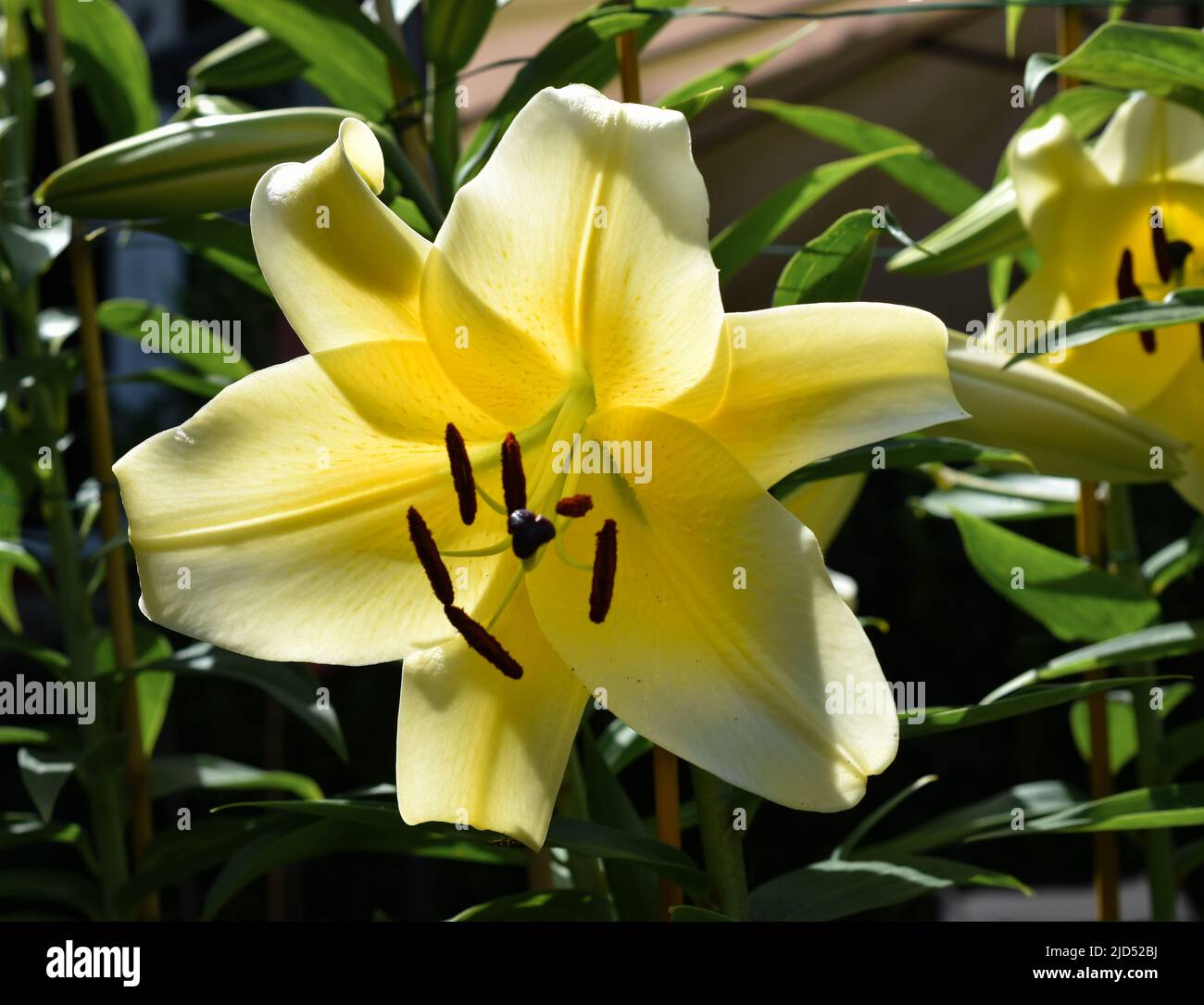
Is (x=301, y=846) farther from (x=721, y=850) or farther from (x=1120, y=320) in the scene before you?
(x=1120, y=320)

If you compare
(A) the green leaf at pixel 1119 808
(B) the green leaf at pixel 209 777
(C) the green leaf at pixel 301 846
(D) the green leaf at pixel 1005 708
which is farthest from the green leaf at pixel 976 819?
(B) the green leaf at pixel 209 777

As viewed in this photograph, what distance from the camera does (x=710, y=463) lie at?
50 centimetres

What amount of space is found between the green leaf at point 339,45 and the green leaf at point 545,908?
43cm

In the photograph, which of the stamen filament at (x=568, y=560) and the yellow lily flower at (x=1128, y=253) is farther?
the yellow lily flower at (x=1128, y=253)

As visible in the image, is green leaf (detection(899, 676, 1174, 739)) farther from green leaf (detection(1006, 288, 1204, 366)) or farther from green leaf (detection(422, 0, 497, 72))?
green leaf (detection(422, 0, 497, 72))

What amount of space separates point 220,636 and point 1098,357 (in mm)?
509

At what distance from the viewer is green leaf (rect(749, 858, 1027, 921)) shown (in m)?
0.63

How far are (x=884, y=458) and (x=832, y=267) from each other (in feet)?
0.31

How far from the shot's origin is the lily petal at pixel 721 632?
46 cm

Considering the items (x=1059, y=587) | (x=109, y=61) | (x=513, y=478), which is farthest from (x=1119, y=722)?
(x=109, y=61)

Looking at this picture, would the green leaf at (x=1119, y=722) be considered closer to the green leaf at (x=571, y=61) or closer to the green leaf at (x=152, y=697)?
the green leaf at (x=571, y=61)

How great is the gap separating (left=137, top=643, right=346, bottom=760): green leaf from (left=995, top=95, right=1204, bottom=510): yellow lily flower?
0.47 meters

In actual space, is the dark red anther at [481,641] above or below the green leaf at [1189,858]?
above

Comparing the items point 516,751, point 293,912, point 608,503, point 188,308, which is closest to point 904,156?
point 608,503
